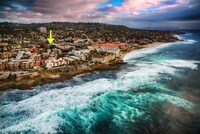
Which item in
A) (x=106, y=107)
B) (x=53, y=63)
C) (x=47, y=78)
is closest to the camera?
(x=106, y=107)

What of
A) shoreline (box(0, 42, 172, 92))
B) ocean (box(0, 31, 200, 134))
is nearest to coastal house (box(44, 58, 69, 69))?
shoreline (box(0, 42, 172, 92))

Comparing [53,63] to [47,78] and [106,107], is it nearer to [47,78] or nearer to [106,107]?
[47,78]

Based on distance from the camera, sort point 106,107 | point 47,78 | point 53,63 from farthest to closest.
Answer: point 53,63, point 47,78, point 106,107

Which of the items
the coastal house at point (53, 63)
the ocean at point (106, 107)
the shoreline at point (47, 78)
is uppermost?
the coastal house at point (53, 63)

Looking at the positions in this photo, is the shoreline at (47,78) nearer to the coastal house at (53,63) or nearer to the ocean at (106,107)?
the ocean at (106,107)

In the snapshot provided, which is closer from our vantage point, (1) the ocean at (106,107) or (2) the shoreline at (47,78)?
(1) the ocean at (106,107)

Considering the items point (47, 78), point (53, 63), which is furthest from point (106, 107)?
point (53, 63)

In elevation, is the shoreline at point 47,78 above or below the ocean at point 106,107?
above

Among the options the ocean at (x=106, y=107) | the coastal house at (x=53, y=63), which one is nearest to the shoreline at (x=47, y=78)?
the ocean at (x=106, y=107)

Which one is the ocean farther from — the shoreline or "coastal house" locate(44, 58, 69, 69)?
"coastal house" locate(44, 58, 69, 69)
